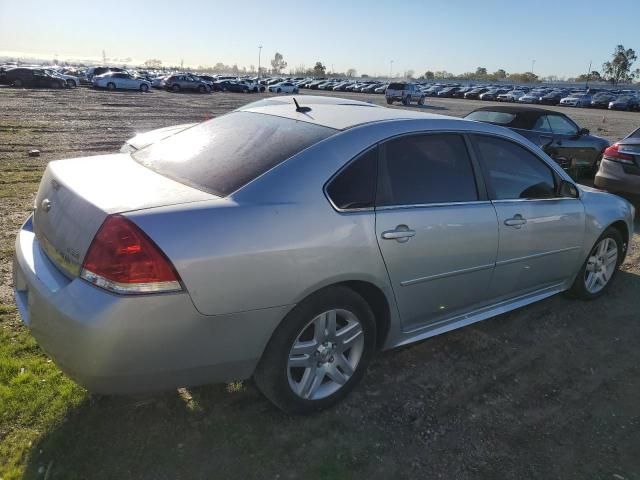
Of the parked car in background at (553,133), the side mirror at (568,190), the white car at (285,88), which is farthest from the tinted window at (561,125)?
the white car at (285,88)

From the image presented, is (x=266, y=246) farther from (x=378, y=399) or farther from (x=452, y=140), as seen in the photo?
(x=452, y=140)

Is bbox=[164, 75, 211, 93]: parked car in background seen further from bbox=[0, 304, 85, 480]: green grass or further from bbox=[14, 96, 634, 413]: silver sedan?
bbox=[0, 304, 85, 480]: green grass

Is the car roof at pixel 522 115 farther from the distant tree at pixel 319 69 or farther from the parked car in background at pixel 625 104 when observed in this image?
the distant tree at pixel 319 69

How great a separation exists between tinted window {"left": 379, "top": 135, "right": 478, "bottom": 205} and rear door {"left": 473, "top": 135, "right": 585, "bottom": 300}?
0.21 meters

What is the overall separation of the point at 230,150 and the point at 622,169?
668 centimetres

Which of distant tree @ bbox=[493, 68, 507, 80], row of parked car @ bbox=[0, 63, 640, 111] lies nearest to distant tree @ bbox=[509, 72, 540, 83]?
distant tree @ bbox=[493, 68, 507, 80]

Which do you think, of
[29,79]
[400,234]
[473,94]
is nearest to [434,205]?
[400,234]

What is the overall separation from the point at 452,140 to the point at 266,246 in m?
1.67

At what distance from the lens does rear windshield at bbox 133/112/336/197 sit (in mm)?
2656

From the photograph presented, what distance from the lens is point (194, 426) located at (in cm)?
270

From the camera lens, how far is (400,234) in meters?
2.87

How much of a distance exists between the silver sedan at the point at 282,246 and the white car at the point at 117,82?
41916 millimetres

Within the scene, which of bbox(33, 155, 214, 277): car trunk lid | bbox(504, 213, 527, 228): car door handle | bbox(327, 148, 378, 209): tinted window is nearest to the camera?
bbox(33, 155, 214, 277): car trunk lid

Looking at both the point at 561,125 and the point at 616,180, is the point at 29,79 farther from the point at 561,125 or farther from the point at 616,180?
the point at 616,180
